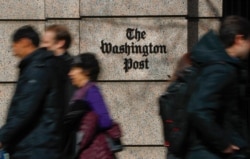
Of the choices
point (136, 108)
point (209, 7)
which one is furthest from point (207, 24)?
point (136, 108)

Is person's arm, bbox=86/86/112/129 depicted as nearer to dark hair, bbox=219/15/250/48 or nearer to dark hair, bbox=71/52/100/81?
dark hair, bbox=71/52/100/81

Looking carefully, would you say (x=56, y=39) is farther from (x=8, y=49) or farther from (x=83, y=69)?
(x=8, y=49)

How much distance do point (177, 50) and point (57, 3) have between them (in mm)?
1521

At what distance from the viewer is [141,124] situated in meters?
9.96

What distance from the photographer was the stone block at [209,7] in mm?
10148

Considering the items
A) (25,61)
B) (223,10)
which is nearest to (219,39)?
(25,61)

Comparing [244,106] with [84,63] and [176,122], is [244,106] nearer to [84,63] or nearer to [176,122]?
[176,122]

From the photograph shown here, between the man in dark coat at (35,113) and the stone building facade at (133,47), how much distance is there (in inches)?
141

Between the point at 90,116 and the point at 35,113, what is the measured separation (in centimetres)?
79

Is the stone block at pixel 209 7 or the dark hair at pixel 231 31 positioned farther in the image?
the stone block at pixel 209 7

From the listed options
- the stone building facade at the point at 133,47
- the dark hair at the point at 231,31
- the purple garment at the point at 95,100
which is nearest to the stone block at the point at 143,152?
the stone building facade at the point at 133,47

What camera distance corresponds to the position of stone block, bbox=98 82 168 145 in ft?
32.6

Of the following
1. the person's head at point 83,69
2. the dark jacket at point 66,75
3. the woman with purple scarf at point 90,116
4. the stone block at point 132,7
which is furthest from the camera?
the stone block at point 132,7

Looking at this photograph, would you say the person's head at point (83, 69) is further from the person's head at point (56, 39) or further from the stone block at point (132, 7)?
the stone block at point (132, 7)
